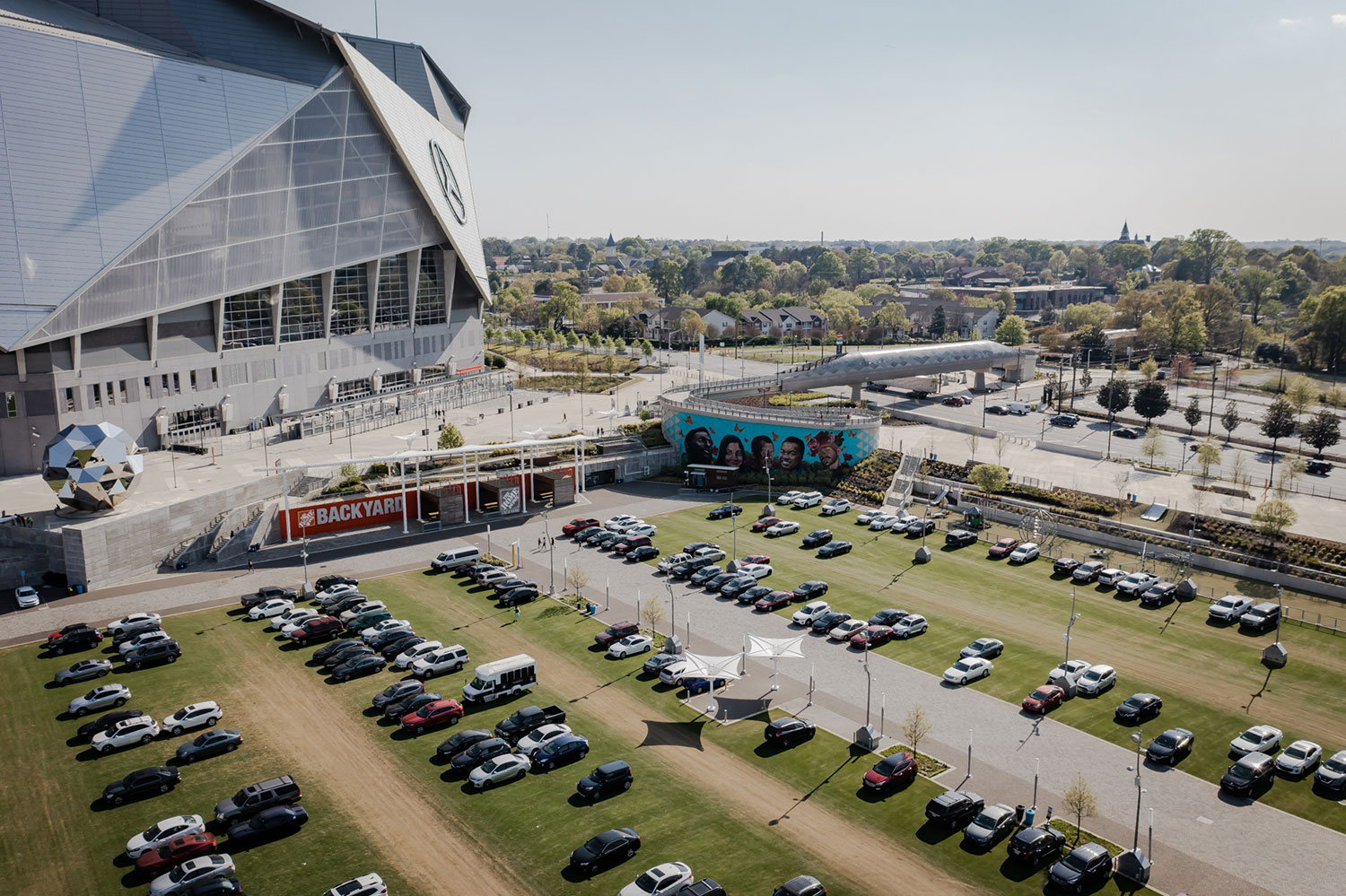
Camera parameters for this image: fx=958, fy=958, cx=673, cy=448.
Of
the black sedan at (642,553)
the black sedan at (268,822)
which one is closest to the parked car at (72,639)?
the black sedan at (268,822)

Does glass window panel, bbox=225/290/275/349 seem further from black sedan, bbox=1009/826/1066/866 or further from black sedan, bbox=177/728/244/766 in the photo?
black sedan, bbox=1009/826/1066/866

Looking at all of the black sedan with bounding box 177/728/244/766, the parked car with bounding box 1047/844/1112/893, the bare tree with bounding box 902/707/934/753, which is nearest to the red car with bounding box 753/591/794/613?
the bare tree with bounding box 902/707/934/753

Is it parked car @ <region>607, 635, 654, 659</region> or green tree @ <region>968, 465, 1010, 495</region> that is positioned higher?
green tree @ <region>968, 465, 1010, 495</region>

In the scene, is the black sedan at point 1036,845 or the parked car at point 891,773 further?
the parked car at point 891,773

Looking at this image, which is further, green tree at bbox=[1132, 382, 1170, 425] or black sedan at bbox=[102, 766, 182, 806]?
green tree at bbox=[1132, 382, 1170, 425]

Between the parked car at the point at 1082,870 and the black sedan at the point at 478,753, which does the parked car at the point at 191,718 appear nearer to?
the black sedan at the point at 478,753
